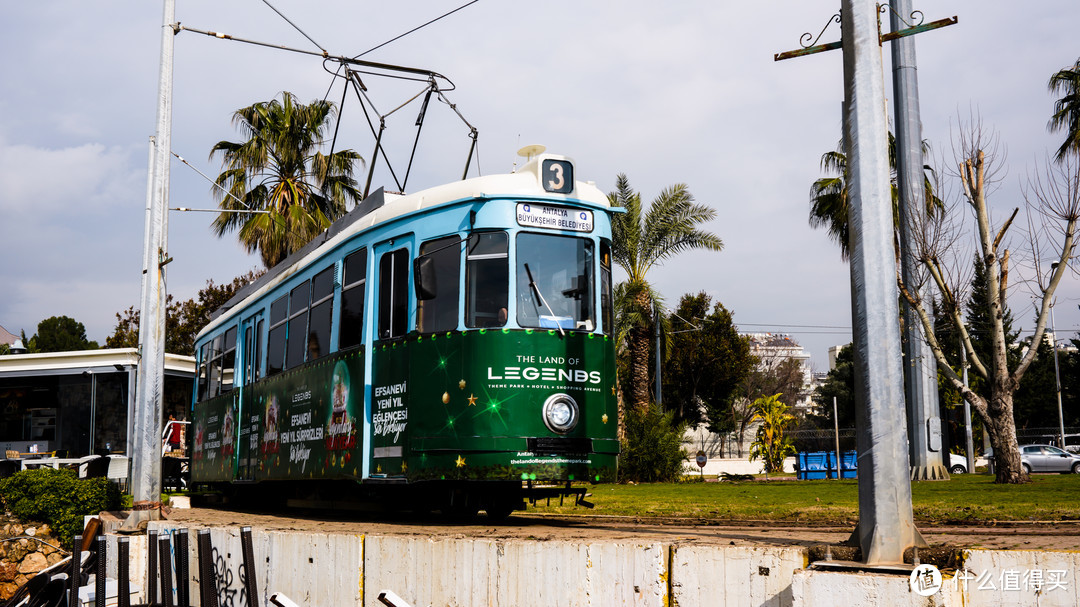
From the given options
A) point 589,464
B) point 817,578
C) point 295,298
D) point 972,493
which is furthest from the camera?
point 972,493

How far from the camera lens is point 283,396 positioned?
12406 mm

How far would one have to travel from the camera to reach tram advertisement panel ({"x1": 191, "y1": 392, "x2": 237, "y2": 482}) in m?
15.2

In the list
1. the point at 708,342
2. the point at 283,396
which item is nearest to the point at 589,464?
the point at 283,396

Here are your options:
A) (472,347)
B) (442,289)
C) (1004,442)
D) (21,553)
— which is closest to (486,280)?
(442,289)

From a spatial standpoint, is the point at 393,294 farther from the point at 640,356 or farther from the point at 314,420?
the point at 640,356

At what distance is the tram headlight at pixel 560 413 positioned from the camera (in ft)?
29.2

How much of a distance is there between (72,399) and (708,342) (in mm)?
34212

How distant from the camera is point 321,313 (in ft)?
37.1

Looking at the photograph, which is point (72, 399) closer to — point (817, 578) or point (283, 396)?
point (283, 396)

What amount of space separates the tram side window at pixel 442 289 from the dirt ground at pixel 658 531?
192 cm

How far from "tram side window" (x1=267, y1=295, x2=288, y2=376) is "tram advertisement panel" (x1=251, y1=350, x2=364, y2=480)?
0.64ft

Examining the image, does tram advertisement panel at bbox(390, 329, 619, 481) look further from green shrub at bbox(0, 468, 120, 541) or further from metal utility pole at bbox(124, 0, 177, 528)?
green shrub at bbox(0, 468, 120, 541)

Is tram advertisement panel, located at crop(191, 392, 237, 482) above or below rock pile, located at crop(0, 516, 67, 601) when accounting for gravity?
above

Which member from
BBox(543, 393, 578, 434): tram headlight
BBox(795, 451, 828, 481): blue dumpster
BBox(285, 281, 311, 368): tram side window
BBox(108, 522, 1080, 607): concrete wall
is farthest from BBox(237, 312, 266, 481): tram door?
BBox(795, 451, 828, 481): blue dumpster
